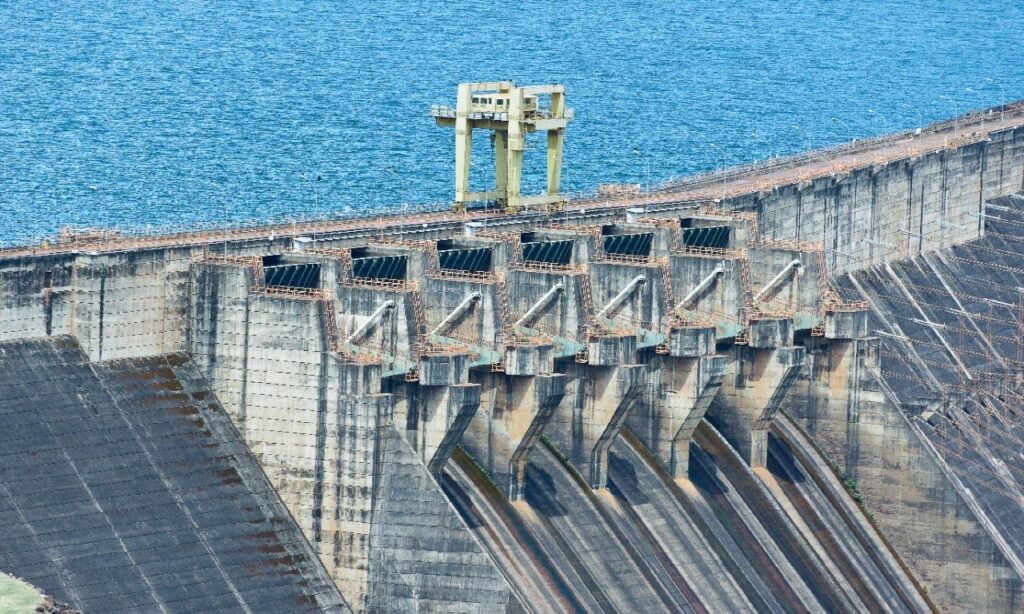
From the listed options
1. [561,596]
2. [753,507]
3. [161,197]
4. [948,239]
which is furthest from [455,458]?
[161,197]

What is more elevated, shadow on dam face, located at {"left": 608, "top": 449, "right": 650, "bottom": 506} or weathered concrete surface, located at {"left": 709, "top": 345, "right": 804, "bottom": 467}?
weathered concrete surface, located at {"left": 709, "top": 345, "right": 804, "bottom": 467}

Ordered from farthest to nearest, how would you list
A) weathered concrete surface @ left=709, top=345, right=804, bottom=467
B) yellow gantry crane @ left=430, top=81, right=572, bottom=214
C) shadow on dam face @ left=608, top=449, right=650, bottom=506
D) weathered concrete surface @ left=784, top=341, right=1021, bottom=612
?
1. weathered concrete surface @ left=784, top=341, right=1021, bottom=612
2. weathered concrete surface @ left=709, top=345, right=804, bottom=467
3. yellow gantry crane @ left=430, top=81, right=572, bottom=214
4. shadow on dam face @ left=608, top=449, right=650, bottom=506

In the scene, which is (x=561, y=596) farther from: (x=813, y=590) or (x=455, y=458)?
(x=813, y=590)

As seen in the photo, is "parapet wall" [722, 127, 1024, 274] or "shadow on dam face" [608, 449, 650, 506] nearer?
"shadow on dam face" [608, 449, 650, 506]

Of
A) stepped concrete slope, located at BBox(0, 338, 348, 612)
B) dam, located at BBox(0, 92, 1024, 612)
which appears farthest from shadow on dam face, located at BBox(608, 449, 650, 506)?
stepped concrete slope, located at BBox(0, 338, 348, 612)

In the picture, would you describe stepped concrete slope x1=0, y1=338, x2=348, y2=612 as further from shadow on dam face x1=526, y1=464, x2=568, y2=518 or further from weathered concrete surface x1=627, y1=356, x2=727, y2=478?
weathered concrete surface x1=627, y1=356, x2=727, y2=478

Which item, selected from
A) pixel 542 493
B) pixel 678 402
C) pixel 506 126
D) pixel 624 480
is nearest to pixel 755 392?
→ pixel 678 402

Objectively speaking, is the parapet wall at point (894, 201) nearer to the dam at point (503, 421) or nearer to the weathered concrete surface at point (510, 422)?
the dam at point (503, 421)
